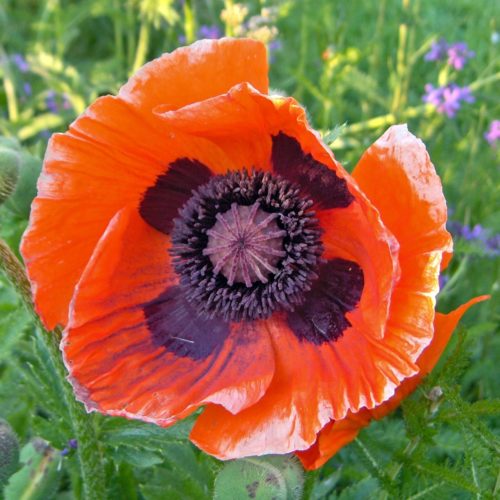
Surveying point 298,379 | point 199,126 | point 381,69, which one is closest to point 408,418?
point 298,379

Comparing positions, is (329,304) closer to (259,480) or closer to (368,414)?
(368,414)

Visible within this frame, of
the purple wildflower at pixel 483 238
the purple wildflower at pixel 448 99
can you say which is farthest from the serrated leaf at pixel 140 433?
the purple wildflower at pixel 448 99

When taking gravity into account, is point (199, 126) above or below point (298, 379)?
above

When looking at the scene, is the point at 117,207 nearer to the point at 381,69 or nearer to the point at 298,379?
the point at 298,379

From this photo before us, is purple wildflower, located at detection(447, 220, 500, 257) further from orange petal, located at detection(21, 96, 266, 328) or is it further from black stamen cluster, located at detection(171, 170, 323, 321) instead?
orange petal, located at detection(21, 96, 266, 328)

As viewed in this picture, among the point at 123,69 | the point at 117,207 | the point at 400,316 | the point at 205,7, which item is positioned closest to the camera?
the point at 400,316

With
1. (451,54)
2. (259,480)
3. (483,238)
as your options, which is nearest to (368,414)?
(259,480)
